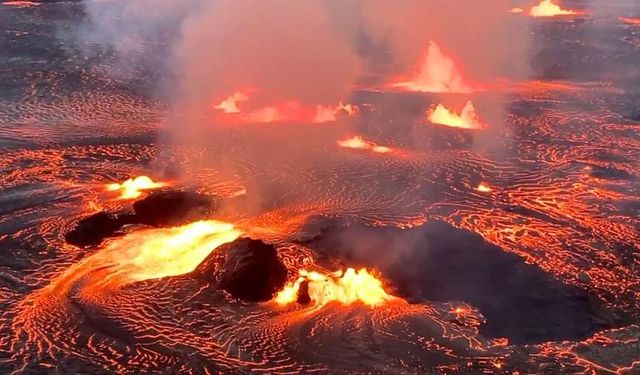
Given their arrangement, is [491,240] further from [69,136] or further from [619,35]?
[619,35]

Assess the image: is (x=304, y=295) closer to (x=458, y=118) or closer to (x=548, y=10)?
(x=458, y=118)

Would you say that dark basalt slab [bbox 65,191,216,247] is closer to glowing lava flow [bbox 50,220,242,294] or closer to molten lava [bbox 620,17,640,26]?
glowing lava flow [bbox 50,220,242,294]

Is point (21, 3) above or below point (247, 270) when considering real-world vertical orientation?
above

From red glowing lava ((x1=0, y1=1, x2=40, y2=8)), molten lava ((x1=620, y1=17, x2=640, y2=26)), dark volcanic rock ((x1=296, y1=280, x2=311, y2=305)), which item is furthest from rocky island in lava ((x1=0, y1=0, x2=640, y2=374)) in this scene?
molten lava ((x1=620, y1=17, x2=640, y2=26))

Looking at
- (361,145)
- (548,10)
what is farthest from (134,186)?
(548,10)

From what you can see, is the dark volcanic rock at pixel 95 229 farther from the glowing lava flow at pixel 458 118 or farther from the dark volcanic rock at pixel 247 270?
the glowing lava flow at pixel 458 118

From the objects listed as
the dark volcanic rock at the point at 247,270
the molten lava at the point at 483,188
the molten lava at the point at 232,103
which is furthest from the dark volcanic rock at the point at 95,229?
the molten lava at the point at 232,103
